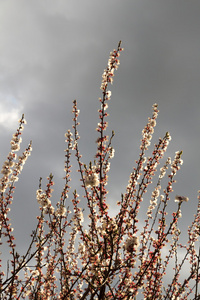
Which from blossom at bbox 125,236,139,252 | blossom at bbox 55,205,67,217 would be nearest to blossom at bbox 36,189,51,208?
blossom at bbox 55,205,67,217

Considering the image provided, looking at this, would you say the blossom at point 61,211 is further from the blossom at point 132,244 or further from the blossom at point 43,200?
the blossom at point 132,244

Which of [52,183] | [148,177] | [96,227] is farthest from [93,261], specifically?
[148,177]

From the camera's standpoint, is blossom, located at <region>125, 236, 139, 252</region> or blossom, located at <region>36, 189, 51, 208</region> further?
blossom, located at <region>36, 189, 51, 208</region>

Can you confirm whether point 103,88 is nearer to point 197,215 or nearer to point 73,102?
point 73,102

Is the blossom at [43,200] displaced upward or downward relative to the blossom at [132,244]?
upward

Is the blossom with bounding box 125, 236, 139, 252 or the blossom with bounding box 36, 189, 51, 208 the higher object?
the blossom with bounding box 36, 189, 51, 208

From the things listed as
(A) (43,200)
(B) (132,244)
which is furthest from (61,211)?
(B) (132,244)

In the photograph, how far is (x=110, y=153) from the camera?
20.4 feet

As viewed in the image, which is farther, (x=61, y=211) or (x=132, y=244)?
(x=61, y=211)

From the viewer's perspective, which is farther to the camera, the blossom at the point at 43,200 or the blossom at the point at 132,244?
the blossom at the point at 43,200

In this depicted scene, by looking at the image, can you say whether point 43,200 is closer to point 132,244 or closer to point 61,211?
point 61,211

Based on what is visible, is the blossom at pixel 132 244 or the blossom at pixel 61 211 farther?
the blossom at pixel 61 211

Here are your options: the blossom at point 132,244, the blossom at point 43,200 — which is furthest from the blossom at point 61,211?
the blossom at point 132,244

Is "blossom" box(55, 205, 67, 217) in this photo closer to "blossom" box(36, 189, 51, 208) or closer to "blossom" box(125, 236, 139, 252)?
"blossom" box(36, 189, 51, 208)
